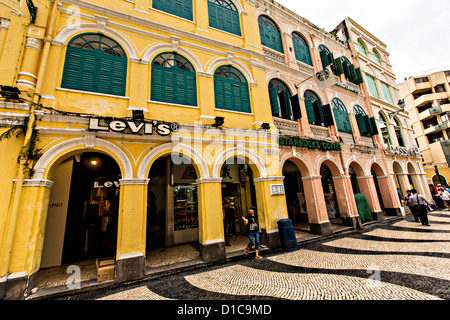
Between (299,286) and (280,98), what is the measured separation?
30.3 feet

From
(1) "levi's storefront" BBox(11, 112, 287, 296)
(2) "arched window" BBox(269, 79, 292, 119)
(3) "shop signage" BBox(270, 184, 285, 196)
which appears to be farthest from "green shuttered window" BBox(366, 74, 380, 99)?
(3) "shop signage" BBox(270, 184, 285, 196)

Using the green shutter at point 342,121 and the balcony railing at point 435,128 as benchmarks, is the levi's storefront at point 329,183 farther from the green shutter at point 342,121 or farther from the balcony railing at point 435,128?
the balcony railing at point 435,128

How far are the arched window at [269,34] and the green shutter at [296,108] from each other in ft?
11.6

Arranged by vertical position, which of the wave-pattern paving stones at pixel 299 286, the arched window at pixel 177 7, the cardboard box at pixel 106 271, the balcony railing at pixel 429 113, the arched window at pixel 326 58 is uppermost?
the balcony railing at pixel 429 113

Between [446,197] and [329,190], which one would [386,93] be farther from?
[329,190]

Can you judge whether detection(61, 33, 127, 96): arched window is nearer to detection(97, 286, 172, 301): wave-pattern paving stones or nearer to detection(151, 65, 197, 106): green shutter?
detection(151, 65, 197, 106): green shutter

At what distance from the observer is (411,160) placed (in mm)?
16109

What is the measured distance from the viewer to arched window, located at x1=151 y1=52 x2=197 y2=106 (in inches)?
287

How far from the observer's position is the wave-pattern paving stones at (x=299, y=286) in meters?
3.86

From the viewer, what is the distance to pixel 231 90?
8.66m

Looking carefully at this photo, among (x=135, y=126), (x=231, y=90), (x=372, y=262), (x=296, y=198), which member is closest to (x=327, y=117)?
(x=296, y=198)

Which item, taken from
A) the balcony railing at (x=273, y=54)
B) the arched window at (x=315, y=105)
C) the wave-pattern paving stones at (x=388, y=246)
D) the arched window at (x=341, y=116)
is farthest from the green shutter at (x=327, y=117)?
the wave-pattern paving stones at (x=388, y=246)

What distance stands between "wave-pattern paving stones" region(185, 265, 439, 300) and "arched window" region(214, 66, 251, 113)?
255 inches

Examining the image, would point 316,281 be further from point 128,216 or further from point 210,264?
point 128,216
